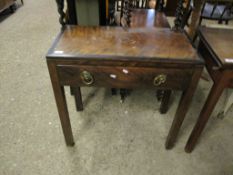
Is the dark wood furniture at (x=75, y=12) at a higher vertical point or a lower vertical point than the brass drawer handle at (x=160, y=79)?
higher

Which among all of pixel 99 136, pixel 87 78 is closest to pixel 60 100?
pixel 87 78

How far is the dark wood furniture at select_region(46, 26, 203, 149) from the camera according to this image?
0.79 meters

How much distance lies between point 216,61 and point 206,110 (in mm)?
271

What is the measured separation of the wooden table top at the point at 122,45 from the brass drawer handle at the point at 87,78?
3.1 inches

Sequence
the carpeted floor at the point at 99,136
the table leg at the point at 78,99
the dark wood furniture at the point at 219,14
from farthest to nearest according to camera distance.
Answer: the dark wood furniture at the point at 219,14, the table leg at the point at 78,99, the carpeted floor at the point at 99,136

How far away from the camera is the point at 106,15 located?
124 centimetres

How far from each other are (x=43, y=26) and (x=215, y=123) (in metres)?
2.53

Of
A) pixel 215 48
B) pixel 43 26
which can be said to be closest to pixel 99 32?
pixel 215 48

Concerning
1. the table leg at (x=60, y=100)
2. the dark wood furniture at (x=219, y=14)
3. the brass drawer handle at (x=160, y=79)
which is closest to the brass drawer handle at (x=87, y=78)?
the table leg at (x=60, y=100)

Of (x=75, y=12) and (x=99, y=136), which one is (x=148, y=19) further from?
(x=99, y=136)

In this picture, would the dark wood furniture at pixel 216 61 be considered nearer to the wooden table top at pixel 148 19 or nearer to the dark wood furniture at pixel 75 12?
the wooden table top at pixel 148 19

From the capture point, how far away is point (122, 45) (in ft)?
2.88

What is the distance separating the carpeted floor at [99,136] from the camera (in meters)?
1.14

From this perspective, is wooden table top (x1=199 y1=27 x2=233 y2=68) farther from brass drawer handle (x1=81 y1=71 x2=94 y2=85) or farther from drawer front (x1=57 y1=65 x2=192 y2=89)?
brass drawer handle (x1=81 y1=71 x2=94 y2=85)
